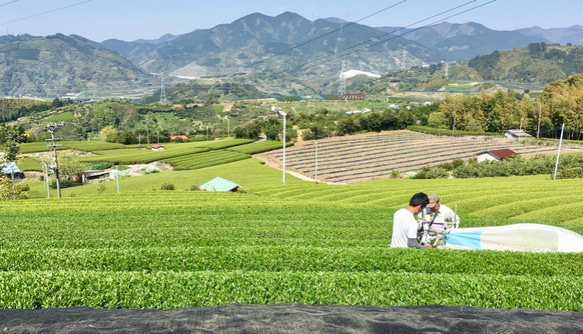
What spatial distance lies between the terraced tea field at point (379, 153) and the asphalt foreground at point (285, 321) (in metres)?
54.3

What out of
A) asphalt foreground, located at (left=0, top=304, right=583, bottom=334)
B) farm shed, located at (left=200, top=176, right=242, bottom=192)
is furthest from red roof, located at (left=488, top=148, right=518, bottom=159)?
asphalt foreground, located at (left=0, top=304, right=583, bottom=334)

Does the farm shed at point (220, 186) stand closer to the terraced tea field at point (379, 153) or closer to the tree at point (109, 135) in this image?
the terraced tea field at point (379, 153)

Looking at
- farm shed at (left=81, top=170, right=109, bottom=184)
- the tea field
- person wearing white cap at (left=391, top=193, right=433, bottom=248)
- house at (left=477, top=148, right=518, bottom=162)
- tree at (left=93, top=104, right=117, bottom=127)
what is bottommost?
farm shed at (left=81, top=170, right=109, bottom=184)

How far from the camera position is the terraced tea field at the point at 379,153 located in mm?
67062

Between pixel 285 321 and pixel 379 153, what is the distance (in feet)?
255

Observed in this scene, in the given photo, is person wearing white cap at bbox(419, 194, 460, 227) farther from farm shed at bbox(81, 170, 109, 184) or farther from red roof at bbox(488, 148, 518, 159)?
farm shed at bbox(81, 170, 109, 184)

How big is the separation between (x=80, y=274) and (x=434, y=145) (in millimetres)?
87130

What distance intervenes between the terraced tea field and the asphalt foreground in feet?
178

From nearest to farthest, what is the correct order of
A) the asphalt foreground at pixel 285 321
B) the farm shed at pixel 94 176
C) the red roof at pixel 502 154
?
the asphalt foreground at pixel 285 321, the red roof at pixel 502 154, the farm shed at pixel 94 176

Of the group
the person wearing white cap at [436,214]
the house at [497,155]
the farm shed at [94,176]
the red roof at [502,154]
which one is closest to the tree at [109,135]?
the farm shed at [94,176]

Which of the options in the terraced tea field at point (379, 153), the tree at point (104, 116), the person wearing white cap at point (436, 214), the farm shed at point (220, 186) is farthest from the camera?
the tree at point (104, 116)

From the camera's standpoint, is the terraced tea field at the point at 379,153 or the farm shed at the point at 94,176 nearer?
the terraced tea field at the point at 379,153

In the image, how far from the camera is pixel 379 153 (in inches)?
3194

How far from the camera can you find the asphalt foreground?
18.9 feet
